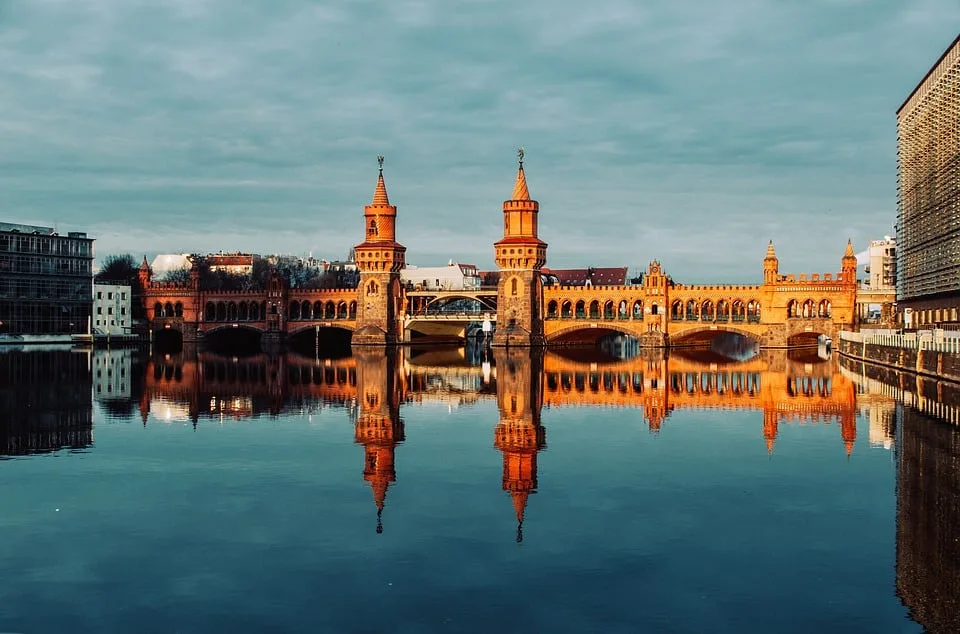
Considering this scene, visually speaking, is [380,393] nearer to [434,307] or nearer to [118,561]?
[118,561]

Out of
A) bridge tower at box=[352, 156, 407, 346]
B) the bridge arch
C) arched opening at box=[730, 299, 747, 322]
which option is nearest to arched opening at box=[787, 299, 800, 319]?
arched opening at box=[730, 299, 747, 322]

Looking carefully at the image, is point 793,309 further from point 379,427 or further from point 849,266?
point 379,427

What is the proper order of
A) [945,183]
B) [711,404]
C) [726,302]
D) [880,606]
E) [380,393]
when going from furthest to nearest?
[726,302] → [945,183] → [380,393] → [711,404] → [880,606]

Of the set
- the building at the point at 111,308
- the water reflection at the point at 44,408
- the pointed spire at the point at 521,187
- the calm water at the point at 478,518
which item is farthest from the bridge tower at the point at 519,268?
the calm water at the point at 478,518

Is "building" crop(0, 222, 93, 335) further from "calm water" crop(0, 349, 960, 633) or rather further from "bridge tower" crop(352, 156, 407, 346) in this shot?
"calm water" crop(0, 349, 960, 633)

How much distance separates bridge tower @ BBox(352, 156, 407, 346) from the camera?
120812 millimetres

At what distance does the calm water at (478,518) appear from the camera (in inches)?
616

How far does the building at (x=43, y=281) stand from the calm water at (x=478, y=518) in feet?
284

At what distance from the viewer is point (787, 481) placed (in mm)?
26062

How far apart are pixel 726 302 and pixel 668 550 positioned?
329ft

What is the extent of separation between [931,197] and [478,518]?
246ft

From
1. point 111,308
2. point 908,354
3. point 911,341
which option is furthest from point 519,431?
point 111,308

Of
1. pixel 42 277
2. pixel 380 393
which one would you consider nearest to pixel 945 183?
pixel 380 393

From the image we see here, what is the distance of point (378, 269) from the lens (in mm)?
121062
